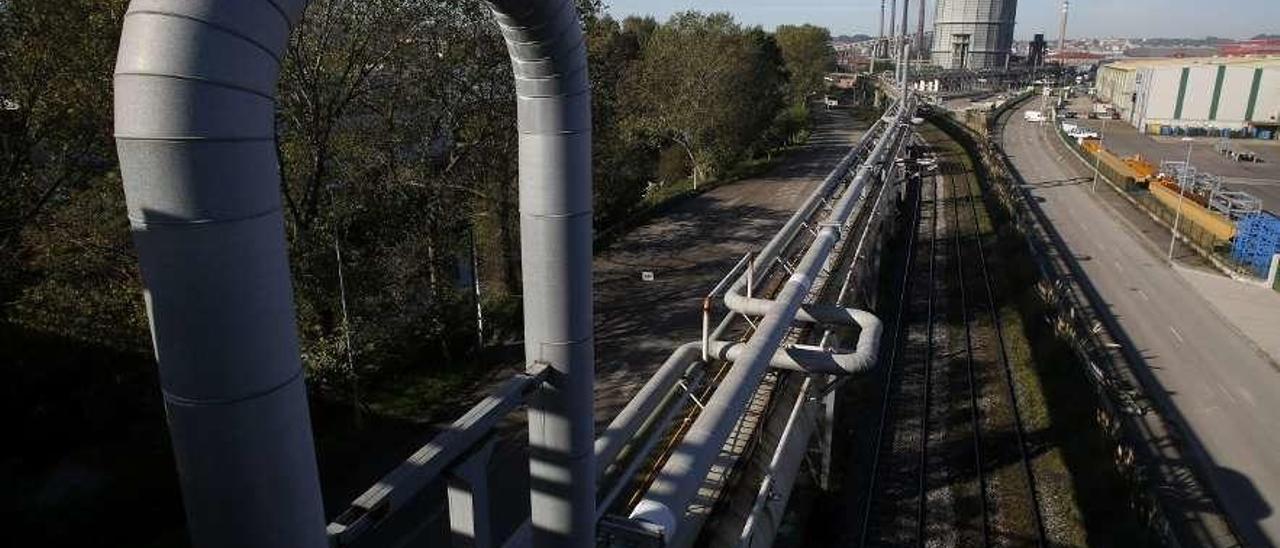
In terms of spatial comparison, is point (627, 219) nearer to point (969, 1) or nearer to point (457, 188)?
point (457, 188)

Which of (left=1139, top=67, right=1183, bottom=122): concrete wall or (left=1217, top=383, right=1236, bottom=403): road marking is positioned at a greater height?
(left=1139, top=67, right=1183, bottom=122): concrete wall

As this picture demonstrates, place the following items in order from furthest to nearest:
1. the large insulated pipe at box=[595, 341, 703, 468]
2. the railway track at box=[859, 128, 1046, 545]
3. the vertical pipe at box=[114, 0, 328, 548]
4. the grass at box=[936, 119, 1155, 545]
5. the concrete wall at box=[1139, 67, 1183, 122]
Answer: the concrete wall at box=[1139, 67, 1183, 122], the railway track at box=[859, 128, 1046, 545], the grass at box=[936, 119, 1155, 545], the large insulated pipe at box=[595, 341, 703, 468], the vertical pipe at box=[114, 0, 328, 548]

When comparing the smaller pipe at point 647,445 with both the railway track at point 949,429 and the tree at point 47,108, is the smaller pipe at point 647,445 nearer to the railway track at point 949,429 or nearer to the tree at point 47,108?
the railway track at point 949,429

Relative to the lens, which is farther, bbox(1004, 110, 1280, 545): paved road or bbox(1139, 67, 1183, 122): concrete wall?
bbox(1139, 67, 1183, 122): concrete wall

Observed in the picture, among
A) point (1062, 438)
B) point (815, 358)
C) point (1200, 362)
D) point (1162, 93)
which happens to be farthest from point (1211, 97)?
point (815, 358)

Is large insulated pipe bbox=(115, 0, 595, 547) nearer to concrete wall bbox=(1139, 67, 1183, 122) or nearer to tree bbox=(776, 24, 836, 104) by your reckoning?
tree bbox=(776, 24, 836, 104)

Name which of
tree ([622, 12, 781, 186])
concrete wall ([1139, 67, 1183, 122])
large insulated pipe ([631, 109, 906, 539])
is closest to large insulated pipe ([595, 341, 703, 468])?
large insulated pipe ([631, 109, 906, 539])

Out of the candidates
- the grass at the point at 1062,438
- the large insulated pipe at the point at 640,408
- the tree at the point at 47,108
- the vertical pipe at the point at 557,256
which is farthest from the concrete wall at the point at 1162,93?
the vertical pipe at the point at 557,256

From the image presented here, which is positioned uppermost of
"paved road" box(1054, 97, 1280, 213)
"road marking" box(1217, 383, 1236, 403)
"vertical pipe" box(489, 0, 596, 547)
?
"vertical pipe" box(489, 0, 596, 547)
